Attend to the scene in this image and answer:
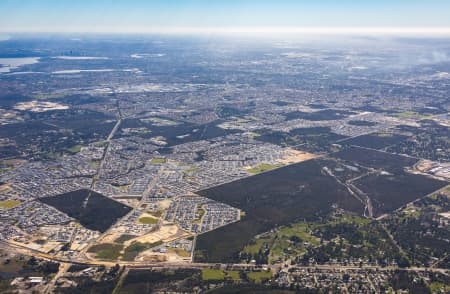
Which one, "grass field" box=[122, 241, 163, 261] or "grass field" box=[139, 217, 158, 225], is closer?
"grass field" box=[122, 241, 163, 261]

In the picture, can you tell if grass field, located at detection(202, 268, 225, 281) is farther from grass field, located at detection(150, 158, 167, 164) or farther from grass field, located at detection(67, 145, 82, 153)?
grass field, located at detection(67, 145, 82, 153)

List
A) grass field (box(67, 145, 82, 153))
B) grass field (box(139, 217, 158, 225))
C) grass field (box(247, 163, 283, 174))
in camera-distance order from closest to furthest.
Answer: grass field (box(139, 217, 158, 225)) < grass field (box(247, 163, 283, 174)) < grass field (box(67, 145, 82, 153))

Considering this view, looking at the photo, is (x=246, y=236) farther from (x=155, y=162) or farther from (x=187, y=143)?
(x=187, y=143)

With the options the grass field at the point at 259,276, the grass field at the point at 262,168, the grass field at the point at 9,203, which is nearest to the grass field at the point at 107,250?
the grass field at the point at 259,276

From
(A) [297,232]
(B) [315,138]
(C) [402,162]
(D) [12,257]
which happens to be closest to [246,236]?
(A) [297,232]

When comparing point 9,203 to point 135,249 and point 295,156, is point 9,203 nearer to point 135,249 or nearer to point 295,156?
point 135,249

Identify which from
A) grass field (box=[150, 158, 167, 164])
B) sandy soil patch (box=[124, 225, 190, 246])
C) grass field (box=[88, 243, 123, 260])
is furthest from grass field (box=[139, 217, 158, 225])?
grass field (box=[150, 158, 167, 164])

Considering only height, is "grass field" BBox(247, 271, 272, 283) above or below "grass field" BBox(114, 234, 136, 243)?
below

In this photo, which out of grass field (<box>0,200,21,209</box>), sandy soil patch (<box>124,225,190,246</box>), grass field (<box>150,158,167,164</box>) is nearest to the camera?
sandy soil patch (<box>124,225,190,246</box>)
